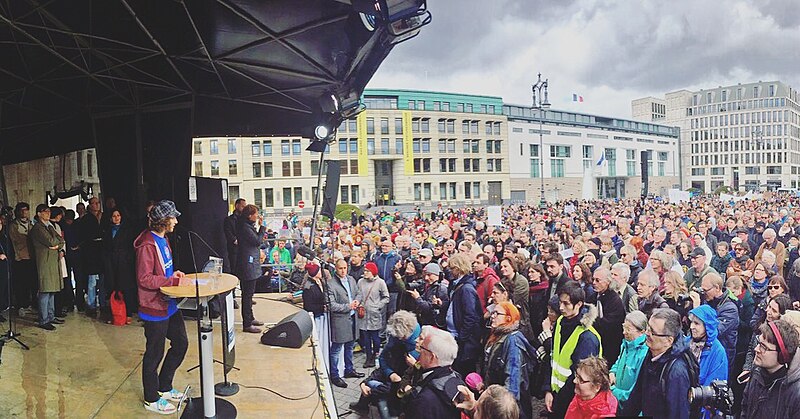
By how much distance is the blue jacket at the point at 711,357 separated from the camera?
4031mm

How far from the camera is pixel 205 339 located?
13.1 feet

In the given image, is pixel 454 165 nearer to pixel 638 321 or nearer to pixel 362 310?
→ pixel 362 310

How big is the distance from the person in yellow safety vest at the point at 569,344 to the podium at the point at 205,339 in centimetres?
270

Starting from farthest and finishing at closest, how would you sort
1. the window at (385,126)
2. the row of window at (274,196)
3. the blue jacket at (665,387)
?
the window at (385,126)
the row of window at (274,196)
the blue jacket at (665,387)

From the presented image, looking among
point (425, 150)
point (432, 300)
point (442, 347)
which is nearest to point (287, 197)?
point (432, 300)

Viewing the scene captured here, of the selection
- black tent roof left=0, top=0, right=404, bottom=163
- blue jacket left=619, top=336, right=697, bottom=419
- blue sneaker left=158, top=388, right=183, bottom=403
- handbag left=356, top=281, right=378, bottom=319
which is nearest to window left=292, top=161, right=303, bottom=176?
black tent roof left=0, top=0, right=404, bottom=163

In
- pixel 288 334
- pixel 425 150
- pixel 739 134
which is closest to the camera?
pixel 288 334

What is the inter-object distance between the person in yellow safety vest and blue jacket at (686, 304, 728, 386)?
0.78m

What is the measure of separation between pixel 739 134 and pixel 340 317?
125m

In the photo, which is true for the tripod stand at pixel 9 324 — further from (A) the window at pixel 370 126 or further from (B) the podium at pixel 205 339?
(A) the window at pixel 370 126

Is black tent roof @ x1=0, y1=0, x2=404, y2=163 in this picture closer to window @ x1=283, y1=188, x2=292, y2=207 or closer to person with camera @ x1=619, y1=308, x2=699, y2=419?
person with camera @ x1=619, y1=308, x2=699, y2=419

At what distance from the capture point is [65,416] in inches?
165

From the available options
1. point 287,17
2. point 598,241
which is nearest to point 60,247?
point 287,17

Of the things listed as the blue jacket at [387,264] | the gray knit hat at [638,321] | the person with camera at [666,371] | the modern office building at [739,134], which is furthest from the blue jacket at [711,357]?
the modern office building at [739,134]
